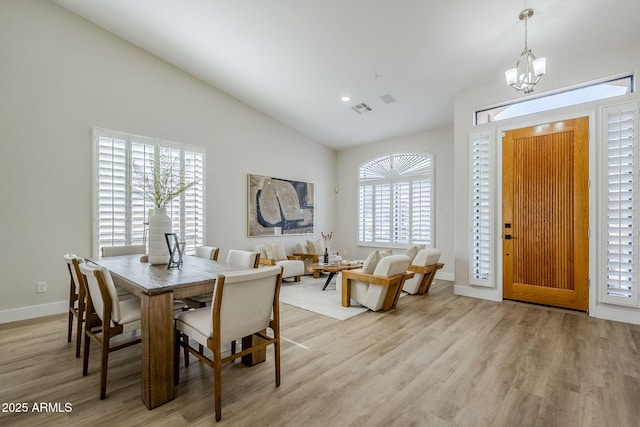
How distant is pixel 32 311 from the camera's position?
12.3ft

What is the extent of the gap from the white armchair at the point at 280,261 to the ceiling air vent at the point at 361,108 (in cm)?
313

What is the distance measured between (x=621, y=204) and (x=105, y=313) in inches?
217

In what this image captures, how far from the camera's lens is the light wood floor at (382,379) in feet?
6.24

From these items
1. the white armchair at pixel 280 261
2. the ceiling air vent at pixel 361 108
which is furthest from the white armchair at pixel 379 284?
the ceiling air vent at pixel 361 108

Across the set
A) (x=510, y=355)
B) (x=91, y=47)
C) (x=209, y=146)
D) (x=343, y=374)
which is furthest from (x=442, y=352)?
(x=91, y=47)

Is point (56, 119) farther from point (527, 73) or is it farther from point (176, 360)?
point (527, 73)

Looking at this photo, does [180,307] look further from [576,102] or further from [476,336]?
[576,102]

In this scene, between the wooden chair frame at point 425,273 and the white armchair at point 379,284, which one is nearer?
the white armchair at point 379,284

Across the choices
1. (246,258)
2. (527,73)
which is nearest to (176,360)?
(246,258)

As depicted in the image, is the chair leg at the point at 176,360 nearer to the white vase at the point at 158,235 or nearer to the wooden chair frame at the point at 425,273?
the white vase at the point at 158,235

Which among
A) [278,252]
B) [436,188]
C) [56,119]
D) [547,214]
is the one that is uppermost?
[56,119]

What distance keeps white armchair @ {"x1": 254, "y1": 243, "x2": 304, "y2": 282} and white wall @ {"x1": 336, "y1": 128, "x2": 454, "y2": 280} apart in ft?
7.37

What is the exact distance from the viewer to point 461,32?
3.60 m

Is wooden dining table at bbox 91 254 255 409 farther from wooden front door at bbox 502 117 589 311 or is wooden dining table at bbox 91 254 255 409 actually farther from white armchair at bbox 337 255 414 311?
wooden front door at bbox 502 117 589 311
